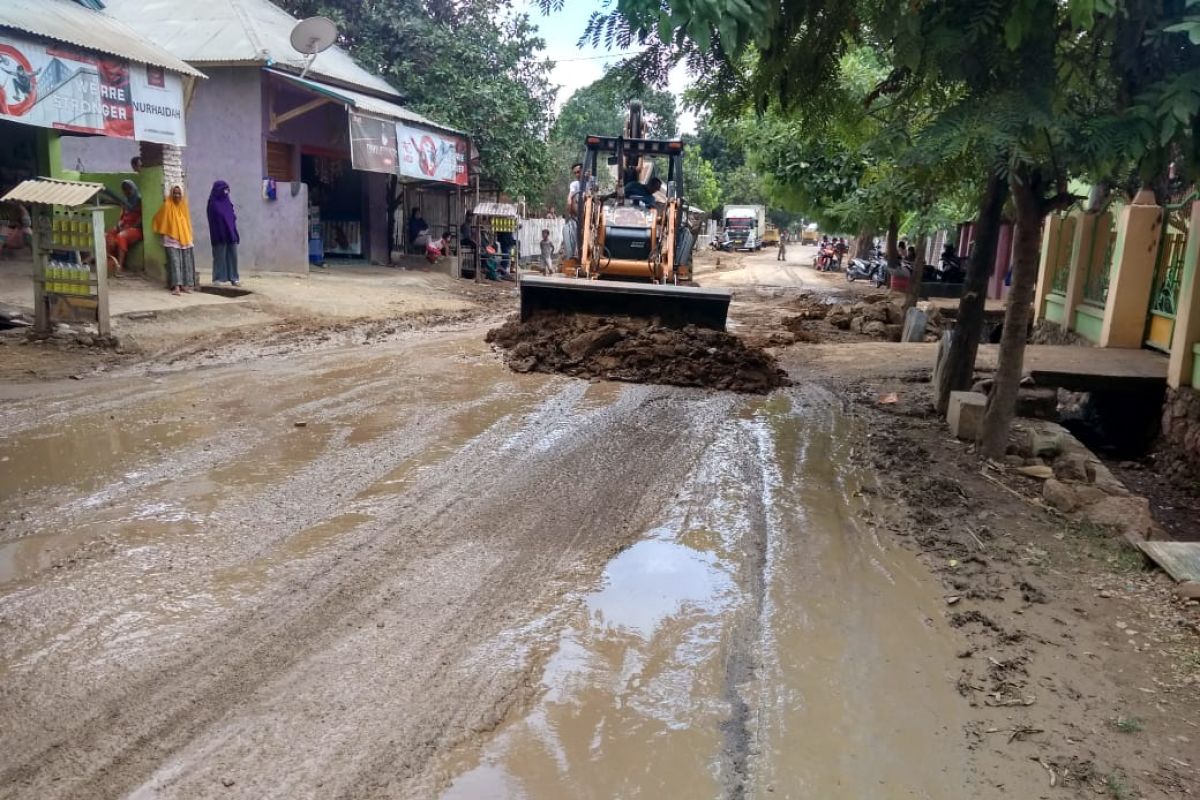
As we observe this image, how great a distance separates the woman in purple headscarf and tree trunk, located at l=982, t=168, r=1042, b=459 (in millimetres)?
12224

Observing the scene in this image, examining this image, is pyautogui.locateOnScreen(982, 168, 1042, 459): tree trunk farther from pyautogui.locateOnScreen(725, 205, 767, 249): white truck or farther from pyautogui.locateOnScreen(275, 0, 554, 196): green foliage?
pyautogui.locateOnScreen(725, 205, 767, 249): white truck

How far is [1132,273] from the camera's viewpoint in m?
11.3

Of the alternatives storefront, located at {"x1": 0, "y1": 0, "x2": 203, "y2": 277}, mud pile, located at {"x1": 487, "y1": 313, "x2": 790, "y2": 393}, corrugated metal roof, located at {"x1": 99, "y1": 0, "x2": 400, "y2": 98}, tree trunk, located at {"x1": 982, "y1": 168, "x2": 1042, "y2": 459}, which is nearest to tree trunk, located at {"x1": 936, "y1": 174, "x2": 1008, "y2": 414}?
tree trunk, located at {"x1": 982, "y1": 168, "x2": 1042, "y2": 459}

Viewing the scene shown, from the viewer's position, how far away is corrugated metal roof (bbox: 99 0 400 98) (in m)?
18.4

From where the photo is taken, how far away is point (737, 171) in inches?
2340

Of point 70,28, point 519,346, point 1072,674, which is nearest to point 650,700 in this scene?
point 1072,674

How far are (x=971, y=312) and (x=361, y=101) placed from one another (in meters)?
15.2

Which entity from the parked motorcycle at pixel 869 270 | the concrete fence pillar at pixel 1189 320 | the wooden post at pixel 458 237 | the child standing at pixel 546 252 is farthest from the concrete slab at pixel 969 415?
the parked motorcycle at pixel 869 270

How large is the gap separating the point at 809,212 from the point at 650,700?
55.1 ft

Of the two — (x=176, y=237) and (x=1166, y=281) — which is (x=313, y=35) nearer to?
(x=176, y=237)

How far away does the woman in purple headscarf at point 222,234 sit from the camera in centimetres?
→ 1490

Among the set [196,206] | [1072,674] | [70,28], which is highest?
[70,28]

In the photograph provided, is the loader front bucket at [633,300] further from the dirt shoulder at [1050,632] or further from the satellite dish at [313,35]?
the satellite dish at [313,35]

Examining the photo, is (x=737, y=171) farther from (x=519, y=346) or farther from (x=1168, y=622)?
(x=1168, y=622)
